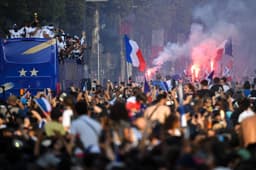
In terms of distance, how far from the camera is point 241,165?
503 inches

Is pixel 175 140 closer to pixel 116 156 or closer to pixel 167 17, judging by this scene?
pixel 116 156

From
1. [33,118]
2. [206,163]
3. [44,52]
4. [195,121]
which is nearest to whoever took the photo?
[206,163]

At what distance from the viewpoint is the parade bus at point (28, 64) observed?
34719 mm

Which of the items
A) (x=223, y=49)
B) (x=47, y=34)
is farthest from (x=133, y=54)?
(x=223, y=49)

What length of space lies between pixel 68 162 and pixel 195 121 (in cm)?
487

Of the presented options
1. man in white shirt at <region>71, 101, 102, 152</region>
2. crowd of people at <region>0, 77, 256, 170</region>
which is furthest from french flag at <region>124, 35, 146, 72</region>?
man in white shirt at <region>71, 101, 102, 152</region>

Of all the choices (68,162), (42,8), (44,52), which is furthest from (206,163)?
(42,8)

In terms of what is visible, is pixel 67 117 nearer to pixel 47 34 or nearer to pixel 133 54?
pixel 133 54

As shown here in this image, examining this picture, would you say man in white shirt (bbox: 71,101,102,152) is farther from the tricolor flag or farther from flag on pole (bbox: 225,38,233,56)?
flag on pole (bbox: 225,38,233,56)

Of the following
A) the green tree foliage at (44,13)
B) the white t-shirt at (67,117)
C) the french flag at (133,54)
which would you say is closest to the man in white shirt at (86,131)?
the white t-shirt at (67,117)

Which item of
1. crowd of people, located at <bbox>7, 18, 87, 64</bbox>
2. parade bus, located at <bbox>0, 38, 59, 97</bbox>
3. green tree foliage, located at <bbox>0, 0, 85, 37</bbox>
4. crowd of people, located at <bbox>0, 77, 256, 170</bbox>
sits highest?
green tree foliage, located at <bbox>0, 0, 85, 37</bbox>

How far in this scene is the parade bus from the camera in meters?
34.7

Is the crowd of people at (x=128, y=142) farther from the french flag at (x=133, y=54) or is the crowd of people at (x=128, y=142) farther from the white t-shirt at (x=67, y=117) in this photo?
the french flag at (x=133, y=54)

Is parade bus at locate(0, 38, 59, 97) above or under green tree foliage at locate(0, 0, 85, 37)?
under
